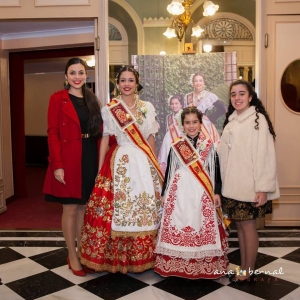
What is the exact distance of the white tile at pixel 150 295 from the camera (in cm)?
220

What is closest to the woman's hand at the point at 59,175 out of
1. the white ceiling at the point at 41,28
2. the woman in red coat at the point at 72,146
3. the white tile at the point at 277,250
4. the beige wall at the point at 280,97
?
the woman in red coat at the point at 72,146

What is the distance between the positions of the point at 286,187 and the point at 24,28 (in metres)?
3.14

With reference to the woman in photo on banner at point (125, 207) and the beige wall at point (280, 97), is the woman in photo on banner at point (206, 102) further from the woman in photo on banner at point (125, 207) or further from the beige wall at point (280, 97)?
the woman in photo on banner at point (125, 207)

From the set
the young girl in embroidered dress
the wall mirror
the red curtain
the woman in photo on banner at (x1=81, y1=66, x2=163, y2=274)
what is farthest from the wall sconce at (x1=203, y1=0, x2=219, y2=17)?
the red curtain

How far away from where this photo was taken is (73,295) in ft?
7.36

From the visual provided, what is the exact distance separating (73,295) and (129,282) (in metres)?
0.36

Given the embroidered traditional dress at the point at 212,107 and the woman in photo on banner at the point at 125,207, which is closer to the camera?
the woman in photo on banner at the point at 125,207

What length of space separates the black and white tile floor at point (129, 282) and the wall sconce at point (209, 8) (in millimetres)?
2020

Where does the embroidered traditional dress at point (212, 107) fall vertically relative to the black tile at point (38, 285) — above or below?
above

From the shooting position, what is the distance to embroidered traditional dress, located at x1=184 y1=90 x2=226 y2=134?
10.8ft

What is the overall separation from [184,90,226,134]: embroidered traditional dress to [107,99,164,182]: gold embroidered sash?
949 mm

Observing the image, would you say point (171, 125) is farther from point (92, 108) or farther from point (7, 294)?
point (7, 294)

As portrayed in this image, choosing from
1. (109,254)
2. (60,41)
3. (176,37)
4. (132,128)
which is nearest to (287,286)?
(109,254)

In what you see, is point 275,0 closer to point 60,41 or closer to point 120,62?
point 120,62
